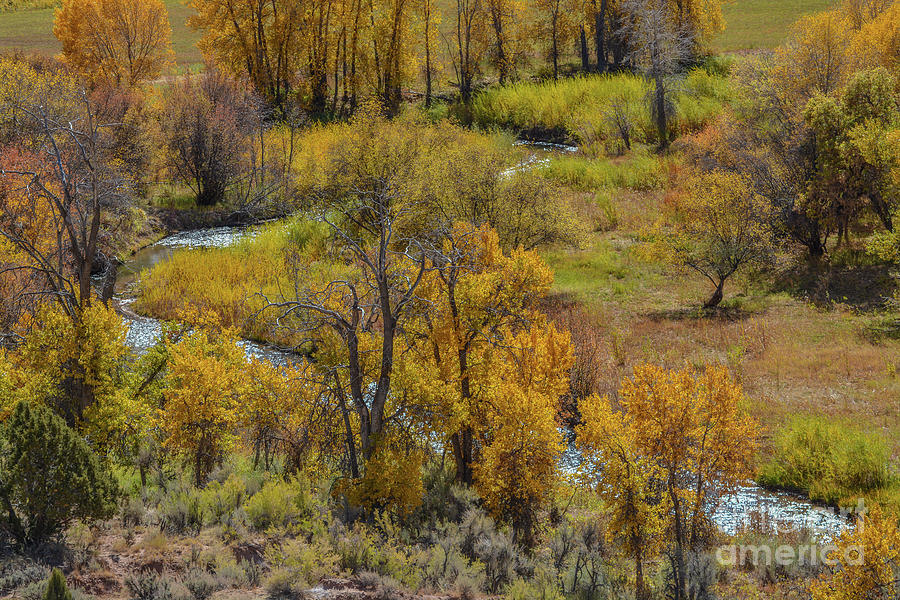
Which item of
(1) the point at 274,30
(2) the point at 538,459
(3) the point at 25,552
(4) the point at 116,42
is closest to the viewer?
(3) the point at 25,552

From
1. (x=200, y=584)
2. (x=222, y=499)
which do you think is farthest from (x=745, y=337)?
(x=200, y=584)

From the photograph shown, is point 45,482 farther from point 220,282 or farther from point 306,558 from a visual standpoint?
point 220,282

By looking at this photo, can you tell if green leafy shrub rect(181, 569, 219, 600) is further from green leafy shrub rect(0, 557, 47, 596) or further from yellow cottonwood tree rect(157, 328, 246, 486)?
yellow cottonwood tree rect(157, 328, 246, 486)

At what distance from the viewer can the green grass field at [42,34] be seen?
8331cm

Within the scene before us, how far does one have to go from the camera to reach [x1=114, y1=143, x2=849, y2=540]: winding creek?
1734cm

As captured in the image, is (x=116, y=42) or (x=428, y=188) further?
(x=116, y=42)

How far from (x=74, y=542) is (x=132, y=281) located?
23977mm

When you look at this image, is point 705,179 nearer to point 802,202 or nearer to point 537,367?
point 802,202

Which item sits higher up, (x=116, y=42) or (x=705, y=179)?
(x=116, y=42)

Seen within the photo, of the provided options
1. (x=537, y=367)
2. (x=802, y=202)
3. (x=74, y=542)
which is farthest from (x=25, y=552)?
(x=802, y=202)

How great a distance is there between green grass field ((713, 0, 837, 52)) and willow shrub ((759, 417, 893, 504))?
Answer: 59606 millimetres

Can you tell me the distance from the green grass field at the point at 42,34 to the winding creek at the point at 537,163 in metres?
46.3

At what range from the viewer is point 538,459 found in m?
15.0

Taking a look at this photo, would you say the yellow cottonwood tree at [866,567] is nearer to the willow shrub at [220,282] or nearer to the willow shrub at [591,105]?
the willow shrub at [220,282]
